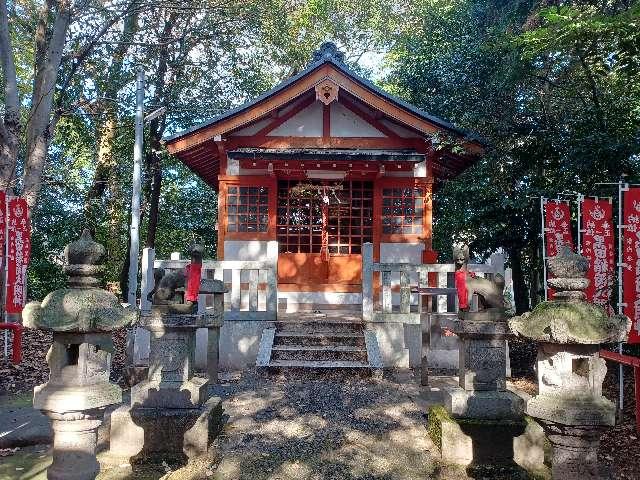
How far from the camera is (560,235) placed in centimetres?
906

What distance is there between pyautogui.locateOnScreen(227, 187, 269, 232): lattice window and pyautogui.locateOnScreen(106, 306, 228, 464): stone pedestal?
259 inches

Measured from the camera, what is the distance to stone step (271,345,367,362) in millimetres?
8125

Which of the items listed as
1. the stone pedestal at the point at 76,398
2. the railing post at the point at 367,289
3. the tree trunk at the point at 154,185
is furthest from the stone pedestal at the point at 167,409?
the tree trunk at the point at 154,185

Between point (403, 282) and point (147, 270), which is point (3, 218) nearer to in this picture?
point (147, 270)

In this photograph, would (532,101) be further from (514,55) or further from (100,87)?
(100,87)

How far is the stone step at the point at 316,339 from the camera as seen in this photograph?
342 inches

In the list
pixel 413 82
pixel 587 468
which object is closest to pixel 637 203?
pixel 587 468

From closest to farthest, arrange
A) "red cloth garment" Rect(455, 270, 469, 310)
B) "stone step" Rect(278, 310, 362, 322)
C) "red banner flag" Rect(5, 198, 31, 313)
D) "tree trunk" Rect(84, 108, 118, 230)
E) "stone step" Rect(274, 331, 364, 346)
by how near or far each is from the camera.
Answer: "red cloth garment" Rect(455, 270, 469, 310) → "stone step" Rect(274, 331, 364, 346) → "red banner flag" Rect(5, 198, 31, 313) → "stone step" Rect(278, 310, 362, 322) → "tree trunk" Rect(84, 108, 118, 230)

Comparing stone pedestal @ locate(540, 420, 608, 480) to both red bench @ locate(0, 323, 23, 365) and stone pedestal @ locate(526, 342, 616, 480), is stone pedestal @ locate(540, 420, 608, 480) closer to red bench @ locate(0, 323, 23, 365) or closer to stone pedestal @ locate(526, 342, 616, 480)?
stone pedestal @ locate(526, 342, 616, 480)

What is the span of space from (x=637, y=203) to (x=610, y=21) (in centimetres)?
254

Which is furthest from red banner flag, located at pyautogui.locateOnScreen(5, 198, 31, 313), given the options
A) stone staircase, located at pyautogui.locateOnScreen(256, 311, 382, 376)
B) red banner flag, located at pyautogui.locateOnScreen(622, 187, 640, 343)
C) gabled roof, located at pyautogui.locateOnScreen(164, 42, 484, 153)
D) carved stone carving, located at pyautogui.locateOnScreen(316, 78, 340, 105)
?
red banner flag, located at pyautogui.locateOnScreen(622, 187, 640, 343)

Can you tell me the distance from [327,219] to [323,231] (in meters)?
0.30

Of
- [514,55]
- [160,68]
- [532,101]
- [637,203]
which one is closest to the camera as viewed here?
→ [637,203]

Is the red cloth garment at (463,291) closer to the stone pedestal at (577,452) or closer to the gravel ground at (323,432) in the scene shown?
the gravel ground at (323,432)
